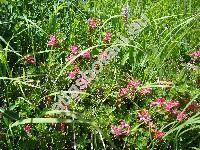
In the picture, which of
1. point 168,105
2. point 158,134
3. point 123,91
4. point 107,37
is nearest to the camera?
point 158,134

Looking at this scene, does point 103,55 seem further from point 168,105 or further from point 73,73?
point 168,105

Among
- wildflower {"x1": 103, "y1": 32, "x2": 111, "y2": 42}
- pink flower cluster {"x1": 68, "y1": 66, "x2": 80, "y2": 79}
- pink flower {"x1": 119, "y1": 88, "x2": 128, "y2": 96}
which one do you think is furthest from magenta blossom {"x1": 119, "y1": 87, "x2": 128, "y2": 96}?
wildflower {"x1": 103, "y1": 32, "x2": 111, "y2": 42}

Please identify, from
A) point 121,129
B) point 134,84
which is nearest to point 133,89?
point 134,84

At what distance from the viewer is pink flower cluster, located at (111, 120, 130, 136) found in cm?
209

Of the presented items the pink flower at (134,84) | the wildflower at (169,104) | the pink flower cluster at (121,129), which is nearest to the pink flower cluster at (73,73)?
the pink flower at (134,84)

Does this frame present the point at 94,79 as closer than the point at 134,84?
No

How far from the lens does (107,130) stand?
2133 millimetres

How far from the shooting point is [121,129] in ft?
6.92

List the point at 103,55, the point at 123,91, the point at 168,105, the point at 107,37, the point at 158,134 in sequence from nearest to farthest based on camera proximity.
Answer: the point at 158,134
the point at 168,105
the point at 123,91
the point at 103,55
the point at 107,37

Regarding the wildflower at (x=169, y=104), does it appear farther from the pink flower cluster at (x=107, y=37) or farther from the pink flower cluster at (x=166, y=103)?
the pink flower cluster at (x=107, y=37)

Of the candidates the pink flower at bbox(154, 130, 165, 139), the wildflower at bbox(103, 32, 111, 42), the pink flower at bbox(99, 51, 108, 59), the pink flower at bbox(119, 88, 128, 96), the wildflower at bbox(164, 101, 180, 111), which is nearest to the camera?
the pink flower at bbox(154, 130, 165, 139)

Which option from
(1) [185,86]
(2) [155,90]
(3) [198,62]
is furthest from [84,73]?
(3) [198,62]

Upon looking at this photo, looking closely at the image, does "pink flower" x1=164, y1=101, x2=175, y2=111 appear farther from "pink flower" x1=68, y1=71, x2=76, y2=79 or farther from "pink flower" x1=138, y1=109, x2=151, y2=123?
"pink flower" x1=68, y1=71, x2=76, y2=79

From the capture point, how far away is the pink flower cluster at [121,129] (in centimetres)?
209
